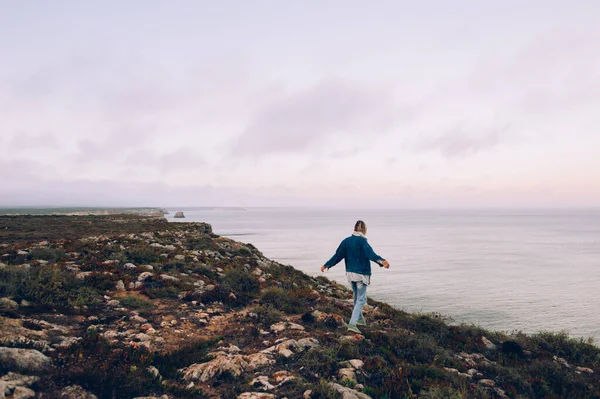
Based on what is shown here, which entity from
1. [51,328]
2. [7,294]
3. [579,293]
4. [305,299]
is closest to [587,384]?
[305,299]

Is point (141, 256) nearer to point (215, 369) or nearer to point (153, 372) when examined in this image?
point (153, 372)

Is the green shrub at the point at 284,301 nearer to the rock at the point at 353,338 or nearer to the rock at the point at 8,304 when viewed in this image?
the rock at the point at 353,338

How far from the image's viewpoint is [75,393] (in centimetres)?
600

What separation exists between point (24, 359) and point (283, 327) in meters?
6.16

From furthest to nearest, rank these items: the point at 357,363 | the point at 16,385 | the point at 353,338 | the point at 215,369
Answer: the point at 353,338, the point at 357,363, the point at 215,369, the point at 16,385

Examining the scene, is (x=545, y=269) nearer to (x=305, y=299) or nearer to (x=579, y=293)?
(x=579, y=293)

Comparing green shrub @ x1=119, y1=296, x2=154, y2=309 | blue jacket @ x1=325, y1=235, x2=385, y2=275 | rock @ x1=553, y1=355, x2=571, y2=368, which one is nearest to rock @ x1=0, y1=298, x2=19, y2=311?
green shrub @ x1=119, y1=296, x2=154, y2=309

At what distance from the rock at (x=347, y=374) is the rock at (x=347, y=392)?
506mm

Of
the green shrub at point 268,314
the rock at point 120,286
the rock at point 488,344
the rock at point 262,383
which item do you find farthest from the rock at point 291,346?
the rock at point 120,286

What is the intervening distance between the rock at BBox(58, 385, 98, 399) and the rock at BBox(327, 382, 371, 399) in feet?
14.2

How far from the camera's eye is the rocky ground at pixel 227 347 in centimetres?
683

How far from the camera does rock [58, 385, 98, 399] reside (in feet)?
19.3

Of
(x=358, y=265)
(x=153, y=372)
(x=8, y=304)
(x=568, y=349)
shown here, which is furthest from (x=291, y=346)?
(x=568, y=349)

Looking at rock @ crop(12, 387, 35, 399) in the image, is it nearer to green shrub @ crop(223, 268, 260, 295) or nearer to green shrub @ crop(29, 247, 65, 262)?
green shrub @ crop(223, 268, 260, 295)
